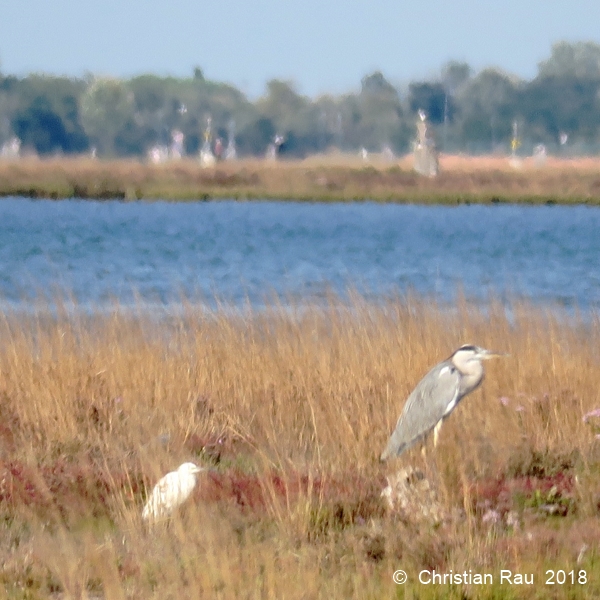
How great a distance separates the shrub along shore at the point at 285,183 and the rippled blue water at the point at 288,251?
2.29ft

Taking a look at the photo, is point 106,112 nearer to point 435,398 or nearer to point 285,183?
point 285,183

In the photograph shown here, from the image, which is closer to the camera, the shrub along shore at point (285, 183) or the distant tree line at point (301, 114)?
the shrub along shore at point (285, 183)

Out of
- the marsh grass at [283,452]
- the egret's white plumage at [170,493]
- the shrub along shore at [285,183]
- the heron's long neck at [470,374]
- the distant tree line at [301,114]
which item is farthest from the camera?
the distant tree line at [301,114]

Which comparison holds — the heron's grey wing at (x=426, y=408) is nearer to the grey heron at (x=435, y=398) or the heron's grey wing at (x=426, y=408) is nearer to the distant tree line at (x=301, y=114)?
the grey heron at (x=435, y=398)

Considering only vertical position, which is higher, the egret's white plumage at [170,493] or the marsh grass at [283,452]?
the egret's white plumage at [170,493]

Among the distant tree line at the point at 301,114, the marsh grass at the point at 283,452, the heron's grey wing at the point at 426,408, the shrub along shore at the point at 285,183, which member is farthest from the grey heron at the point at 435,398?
the distant tree line at the point at 301,114

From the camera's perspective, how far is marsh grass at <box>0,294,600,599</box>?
3.90 m

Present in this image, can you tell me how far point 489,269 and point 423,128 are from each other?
36.0 meters

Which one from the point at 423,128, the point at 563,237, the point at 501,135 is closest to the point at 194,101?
the point at 501,135

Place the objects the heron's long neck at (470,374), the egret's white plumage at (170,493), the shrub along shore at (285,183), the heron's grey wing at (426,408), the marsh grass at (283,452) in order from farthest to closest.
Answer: the shrub along shore at (285,183) < the heron's long neck at (470,374) < the heron's grey wing at (426,408) < the egret's white plumage at (170,493) < the marsh grass at (283,452)

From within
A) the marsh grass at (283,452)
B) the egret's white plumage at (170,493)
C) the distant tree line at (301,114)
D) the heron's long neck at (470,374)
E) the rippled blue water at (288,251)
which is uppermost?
the distant tree line at (301,114)

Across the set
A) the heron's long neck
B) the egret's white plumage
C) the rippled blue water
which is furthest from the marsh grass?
the rippled blue water

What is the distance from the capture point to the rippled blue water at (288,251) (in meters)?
16.7

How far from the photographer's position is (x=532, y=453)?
5.43 meters
